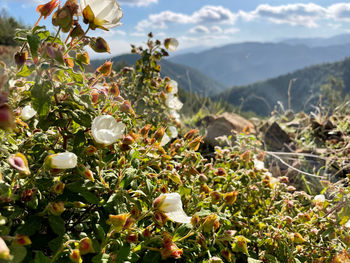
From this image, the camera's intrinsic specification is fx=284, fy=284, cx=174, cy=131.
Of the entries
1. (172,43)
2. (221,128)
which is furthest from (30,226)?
(221,128)

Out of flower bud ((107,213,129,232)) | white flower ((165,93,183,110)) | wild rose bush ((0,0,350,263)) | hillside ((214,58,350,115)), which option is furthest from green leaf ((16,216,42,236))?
hillside ((214,58,350,115))

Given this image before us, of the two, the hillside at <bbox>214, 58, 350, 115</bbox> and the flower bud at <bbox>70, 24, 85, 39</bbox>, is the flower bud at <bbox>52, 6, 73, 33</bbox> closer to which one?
the flower bud at <bbox>70, 24, 85, 39</bbox>

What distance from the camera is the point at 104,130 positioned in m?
0.91

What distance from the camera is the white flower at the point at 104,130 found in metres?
0.90

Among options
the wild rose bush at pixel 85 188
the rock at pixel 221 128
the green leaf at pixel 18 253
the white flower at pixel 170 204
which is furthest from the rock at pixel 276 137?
the green leaf at pixel 18 253

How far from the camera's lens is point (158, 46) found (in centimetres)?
214

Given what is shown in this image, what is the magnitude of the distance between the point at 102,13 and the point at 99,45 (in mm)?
97

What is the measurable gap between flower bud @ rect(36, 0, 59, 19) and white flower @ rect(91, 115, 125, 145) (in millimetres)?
369

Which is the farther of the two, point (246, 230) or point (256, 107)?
point (256, 107)

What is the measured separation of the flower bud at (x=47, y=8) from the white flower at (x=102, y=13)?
0.10 m

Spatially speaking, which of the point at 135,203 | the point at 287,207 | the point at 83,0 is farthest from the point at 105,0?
the point at 287,207

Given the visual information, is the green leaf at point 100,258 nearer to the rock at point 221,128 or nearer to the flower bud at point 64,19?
the flower bud at point 64,19

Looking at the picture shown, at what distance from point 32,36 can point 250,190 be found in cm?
131

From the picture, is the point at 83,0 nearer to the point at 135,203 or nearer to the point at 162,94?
the point at 135,203
